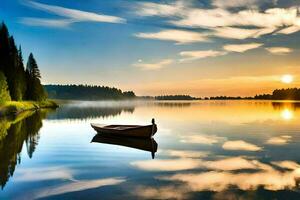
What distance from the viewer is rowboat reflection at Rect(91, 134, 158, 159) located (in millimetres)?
30384

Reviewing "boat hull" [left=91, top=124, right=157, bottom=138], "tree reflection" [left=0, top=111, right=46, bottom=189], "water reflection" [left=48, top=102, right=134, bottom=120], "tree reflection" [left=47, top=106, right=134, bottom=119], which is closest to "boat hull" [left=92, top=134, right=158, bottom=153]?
"boat hull" [left=91, top=124, right=157, bottom=138]

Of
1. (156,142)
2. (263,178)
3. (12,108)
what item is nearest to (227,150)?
(156,142)

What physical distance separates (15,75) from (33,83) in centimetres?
2359

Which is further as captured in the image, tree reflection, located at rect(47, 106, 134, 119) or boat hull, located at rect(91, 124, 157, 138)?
tree reflection, located at rect(47, 106, 134, 119)

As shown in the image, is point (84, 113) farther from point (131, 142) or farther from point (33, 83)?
point (131, 142)

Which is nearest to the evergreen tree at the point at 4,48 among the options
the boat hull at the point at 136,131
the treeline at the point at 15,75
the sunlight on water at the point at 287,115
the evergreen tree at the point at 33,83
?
the treeline at the point at 15,75

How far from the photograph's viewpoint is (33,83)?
387 ft

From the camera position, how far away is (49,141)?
112 feet

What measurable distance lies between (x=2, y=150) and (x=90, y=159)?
7.64 m

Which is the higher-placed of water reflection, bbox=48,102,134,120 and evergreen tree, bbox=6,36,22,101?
evergreen tree, bbox=6,36,22,101

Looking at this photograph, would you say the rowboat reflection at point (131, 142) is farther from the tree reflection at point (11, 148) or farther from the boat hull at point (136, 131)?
the tree reflection at point (11, 148)

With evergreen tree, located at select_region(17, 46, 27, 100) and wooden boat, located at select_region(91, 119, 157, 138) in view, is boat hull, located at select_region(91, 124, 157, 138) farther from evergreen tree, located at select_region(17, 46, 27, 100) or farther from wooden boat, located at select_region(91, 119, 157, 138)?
evergreen tree, located at select_region(17, 46, 27, 100)

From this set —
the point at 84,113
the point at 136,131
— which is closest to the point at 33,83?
the point at 84,113

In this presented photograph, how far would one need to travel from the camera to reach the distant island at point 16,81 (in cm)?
7514
